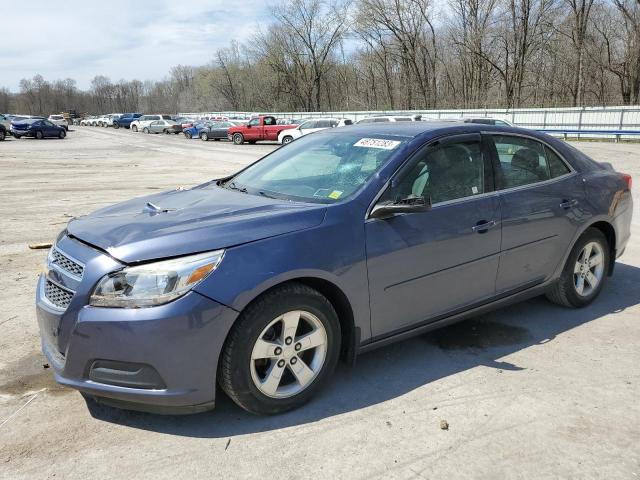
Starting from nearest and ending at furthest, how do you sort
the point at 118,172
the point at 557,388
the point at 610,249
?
the point at 557,388 → the point at 610,249 → the point at 118,172

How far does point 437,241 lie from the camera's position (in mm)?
3541

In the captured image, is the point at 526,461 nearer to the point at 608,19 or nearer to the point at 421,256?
the point at 421,256

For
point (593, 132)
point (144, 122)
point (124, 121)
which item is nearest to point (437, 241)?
point (593, 132)

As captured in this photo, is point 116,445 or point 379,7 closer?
point 116,445

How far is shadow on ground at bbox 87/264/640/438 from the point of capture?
304 centimetres

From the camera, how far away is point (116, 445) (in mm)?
2818

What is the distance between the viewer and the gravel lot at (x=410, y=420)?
265cm

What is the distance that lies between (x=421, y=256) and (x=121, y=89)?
485 feet

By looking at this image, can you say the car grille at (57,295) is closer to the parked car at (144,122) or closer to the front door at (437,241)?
the front door at (437,241)

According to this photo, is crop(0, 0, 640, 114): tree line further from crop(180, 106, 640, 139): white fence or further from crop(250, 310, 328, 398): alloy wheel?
crop(250, 310, 328, 398): alloy wheel

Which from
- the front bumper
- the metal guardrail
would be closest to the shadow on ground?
the front bumper

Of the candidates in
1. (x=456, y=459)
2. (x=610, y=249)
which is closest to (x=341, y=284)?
(x=456, y=459)

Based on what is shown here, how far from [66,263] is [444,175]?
2.48m

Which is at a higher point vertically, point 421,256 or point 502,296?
point 421,256
